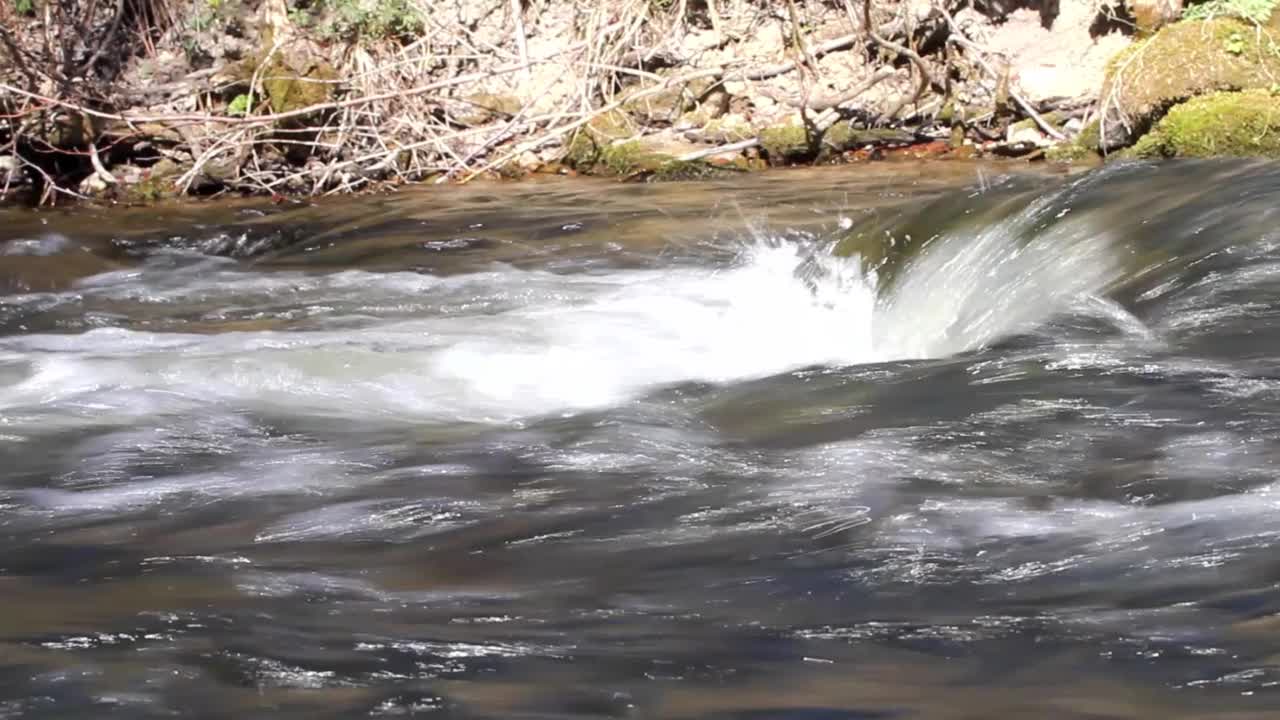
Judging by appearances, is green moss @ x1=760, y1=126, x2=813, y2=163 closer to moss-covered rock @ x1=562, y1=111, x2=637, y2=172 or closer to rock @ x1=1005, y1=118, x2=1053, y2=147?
moss-covered rock @ x1=562, y1=111, x2=637, y2=172

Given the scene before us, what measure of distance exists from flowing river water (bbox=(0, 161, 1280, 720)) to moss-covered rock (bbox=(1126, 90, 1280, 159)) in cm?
266

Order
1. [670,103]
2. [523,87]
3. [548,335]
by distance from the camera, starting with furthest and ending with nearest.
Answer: [523,87]
[670,103]
[548,335]

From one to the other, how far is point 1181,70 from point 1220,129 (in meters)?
0.83

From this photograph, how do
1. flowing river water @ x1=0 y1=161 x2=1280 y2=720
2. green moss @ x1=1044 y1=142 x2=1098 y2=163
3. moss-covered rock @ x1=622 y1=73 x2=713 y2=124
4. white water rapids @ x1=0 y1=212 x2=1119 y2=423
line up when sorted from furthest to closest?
moss-covered rock @ x1=622 y1=73 x2=713 y2=124
green moss @ x1=1044 y1=142 x2=1098 y2=163
white water rapids @ x1=0 y1=212 x2=1119 y2=423
flowing river water @ x1=0 y1=161 x2=1280 y2=720

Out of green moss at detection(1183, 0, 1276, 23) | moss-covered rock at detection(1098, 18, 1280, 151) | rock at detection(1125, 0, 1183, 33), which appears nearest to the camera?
moss-covered rock at detection(1098, 18, 1280, 151)

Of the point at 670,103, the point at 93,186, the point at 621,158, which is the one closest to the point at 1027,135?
the point at 670,103

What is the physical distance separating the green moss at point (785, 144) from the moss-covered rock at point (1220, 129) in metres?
2.39

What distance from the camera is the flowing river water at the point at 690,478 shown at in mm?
2492

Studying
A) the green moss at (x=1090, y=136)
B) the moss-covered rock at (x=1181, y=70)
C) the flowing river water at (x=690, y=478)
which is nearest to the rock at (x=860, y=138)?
the green moss at (x=1090, y=136)

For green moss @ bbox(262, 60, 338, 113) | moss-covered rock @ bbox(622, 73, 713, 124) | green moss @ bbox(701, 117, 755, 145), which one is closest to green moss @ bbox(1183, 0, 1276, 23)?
green moss @ bbox(701, 117, 755, 145)

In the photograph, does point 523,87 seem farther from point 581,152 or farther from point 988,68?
point 988,68

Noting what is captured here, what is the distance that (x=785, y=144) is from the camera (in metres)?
10.5

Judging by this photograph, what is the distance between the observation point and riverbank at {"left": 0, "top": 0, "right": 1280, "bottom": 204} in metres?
10.4

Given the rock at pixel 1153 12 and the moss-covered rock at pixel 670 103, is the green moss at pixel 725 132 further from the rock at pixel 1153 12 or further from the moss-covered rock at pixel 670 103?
the rock at pixel 1153 12
